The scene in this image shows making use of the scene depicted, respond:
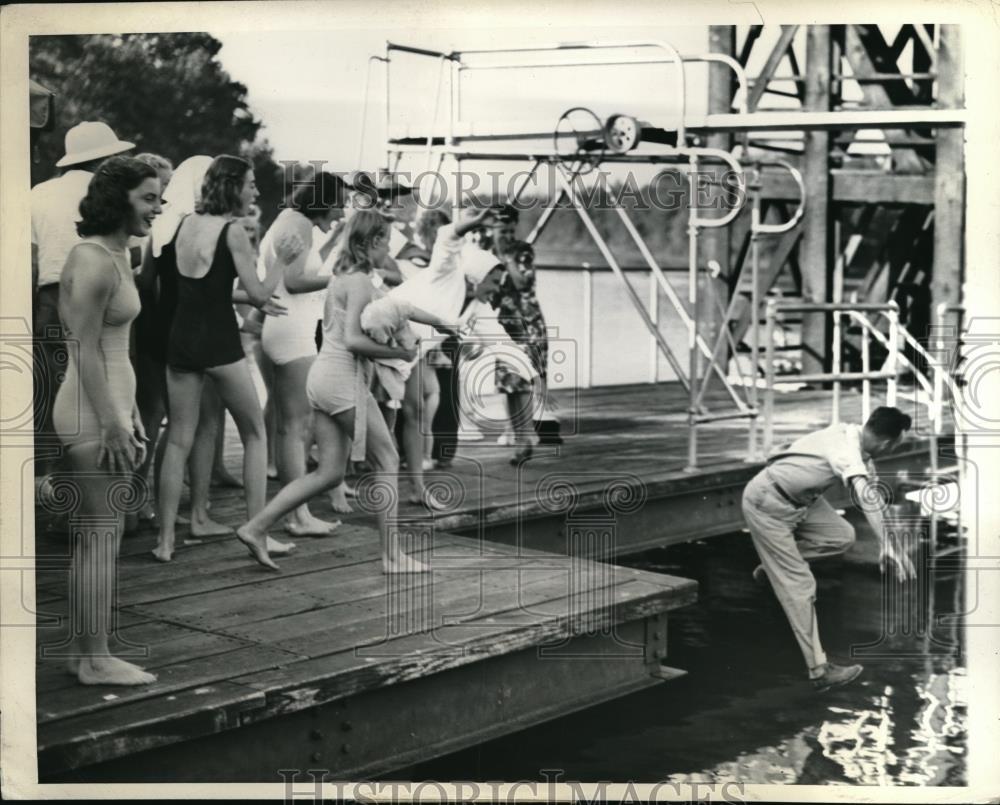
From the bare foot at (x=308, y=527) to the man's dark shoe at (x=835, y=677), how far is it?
6.63ft

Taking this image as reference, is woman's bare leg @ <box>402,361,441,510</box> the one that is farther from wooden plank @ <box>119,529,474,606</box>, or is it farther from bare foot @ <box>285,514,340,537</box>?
wooden plank @ <box>119,529,474,606</box>

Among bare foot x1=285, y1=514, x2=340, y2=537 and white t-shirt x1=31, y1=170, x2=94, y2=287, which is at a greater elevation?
white t-shirt x1=31, y1=170, x2=94, y2=287

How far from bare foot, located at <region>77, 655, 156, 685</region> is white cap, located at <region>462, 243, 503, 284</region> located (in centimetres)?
339

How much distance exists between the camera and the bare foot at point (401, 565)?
540cm

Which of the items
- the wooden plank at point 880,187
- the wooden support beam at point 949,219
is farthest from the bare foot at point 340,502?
the wooden plank at point 880,187

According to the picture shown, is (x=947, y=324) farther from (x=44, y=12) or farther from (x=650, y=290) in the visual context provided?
(x=44, y=12)

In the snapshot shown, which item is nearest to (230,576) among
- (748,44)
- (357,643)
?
(357,643)

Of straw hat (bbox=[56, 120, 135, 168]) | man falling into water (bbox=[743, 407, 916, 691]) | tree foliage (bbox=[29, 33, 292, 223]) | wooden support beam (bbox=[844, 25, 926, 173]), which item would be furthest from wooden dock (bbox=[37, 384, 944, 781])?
wooden support beam (bbox=[844, 25, 926, 173])

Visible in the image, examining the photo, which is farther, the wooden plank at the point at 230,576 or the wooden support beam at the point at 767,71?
the wooden support beam at the point at 767,71

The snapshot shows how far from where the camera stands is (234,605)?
4.91 metres

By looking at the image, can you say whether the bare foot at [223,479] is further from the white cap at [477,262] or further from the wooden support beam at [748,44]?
the wooden support beam at [748,44]

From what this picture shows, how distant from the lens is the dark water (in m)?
4.97

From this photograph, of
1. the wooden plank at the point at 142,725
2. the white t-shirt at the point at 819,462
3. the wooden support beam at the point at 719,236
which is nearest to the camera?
the wooden plank at the point at 142,725

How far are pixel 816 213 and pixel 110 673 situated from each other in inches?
305
